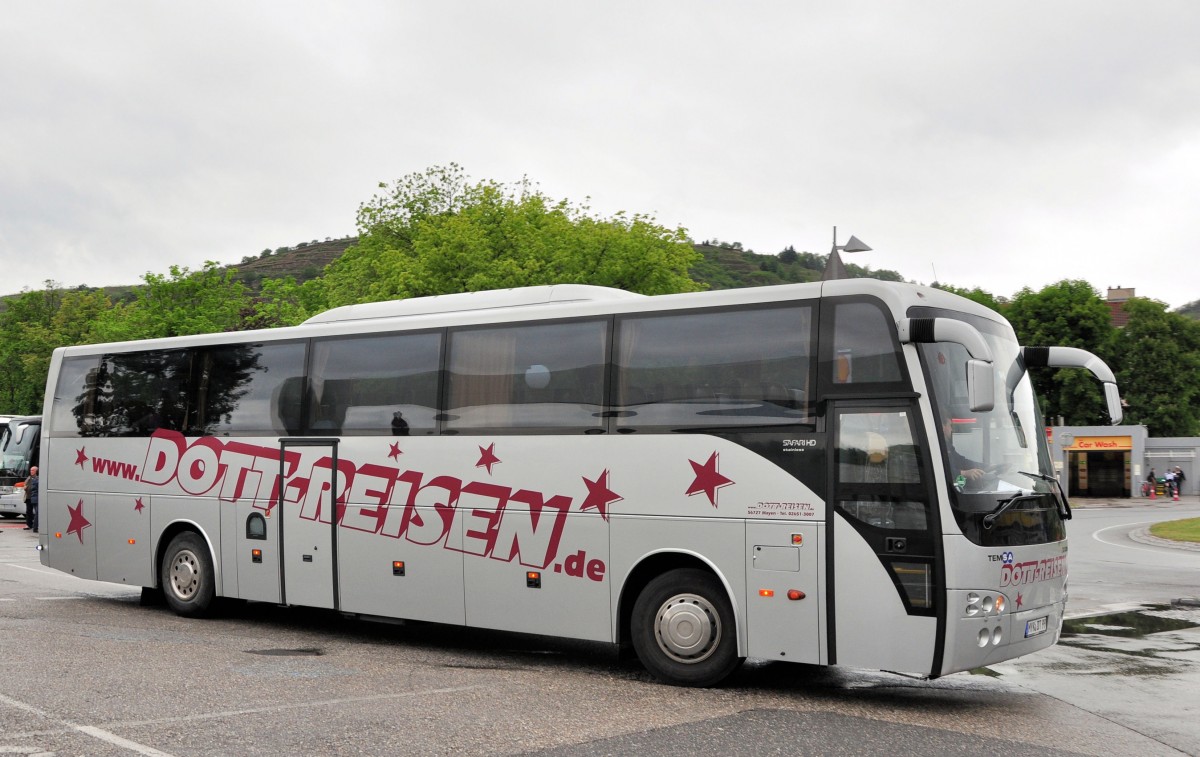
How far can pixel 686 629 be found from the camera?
9.54 meters

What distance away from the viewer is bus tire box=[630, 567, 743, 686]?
935 cm

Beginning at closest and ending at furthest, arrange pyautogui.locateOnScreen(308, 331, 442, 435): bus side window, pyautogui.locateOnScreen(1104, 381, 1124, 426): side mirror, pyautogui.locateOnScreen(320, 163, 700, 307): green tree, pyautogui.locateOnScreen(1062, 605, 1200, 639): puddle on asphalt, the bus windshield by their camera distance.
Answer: the bus windshield < pyautogui.locateOnScreen(1104, 381, 1124, 426): side mirror < pyautogui.locateOnScreen(308, 331, 442, 435): bus side window < pyautogui.locateOnScreen(1062, 605, 1200, 639): puddle on asphalt < pyautogui.locateOnScreen(320, 163, 700, 307): green tree

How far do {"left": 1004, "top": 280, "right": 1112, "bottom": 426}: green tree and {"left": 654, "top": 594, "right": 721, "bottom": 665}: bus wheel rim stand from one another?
197ft

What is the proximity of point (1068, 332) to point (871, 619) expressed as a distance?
6209 cm

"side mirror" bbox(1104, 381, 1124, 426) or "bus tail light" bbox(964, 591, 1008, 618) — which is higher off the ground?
"side mirror" bbox(1104, 381, 1124, 426)

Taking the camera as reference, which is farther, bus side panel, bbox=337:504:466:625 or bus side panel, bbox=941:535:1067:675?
bus side panel, bbox=337:504:466:625

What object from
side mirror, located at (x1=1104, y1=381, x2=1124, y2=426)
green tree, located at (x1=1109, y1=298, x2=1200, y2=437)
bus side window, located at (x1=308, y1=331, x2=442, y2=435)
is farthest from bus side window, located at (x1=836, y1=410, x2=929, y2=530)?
green tree, located at (x1=1109, y1=298, x2=1200, y2=437)

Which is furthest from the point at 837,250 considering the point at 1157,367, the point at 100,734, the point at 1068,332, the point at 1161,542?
the point at 1157,367

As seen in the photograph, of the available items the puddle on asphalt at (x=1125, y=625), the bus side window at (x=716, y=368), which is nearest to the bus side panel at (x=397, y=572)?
the bus side window at (x=716, y=368)

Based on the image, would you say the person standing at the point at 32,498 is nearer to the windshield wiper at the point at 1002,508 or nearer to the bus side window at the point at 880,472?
the bus side window at the point at 880,472

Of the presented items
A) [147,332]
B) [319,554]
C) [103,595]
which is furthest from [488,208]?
[319,554]

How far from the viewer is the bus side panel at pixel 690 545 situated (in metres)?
9.27

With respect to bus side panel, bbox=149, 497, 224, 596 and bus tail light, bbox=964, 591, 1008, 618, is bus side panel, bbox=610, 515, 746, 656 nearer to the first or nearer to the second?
bus tail light, bbox=964, 591, 1008, 618

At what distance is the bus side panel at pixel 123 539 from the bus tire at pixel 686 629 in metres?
7.23
